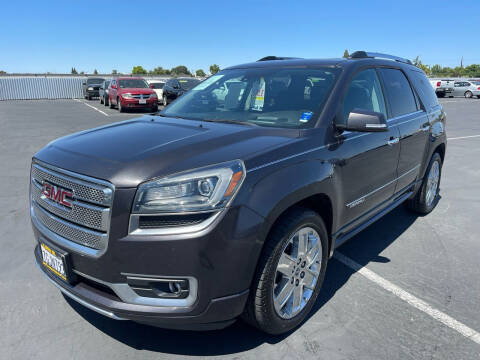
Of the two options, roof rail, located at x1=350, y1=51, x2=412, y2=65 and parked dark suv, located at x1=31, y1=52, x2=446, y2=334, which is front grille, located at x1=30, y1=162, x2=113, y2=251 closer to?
parked dark suv, located at x1=31, y1=52, x2=446, y2=334

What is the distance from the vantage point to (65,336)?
8.45 ft

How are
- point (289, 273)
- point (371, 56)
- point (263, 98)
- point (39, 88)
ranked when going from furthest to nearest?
point (39, 88)
point (371, 56)
point (263, 98)
point (289, 273)

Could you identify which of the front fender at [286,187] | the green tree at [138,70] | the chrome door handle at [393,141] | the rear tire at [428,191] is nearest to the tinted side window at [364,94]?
the chrome door handle at [393,141]

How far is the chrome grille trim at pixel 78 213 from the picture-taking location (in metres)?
2.11

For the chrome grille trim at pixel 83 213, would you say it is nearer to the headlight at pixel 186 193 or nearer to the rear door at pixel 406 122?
the headlight at pixel 186 193

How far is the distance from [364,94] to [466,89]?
38.0 metres

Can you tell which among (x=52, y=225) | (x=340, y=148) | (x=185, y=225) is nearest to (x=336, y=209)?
(x=340, y=148)

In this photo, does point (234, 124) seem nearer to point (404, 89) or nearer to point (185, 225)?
point (185, 225)

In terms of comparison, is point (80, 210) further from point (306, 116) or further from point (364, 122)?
point (364, 122)

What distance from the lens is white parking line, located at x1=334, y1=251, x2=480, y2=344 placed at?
8.74 ft

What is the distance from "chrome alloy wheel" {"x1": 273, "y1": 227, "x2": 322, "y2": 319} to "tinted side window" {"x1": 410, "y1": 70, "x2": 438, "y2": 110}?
2.86 meters

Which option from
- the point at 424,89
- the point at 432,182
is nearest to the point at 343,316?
the point at 432,182

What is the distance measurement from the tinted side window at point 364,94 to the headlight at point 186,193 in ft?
4.76

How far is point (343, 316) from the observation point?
283cm
